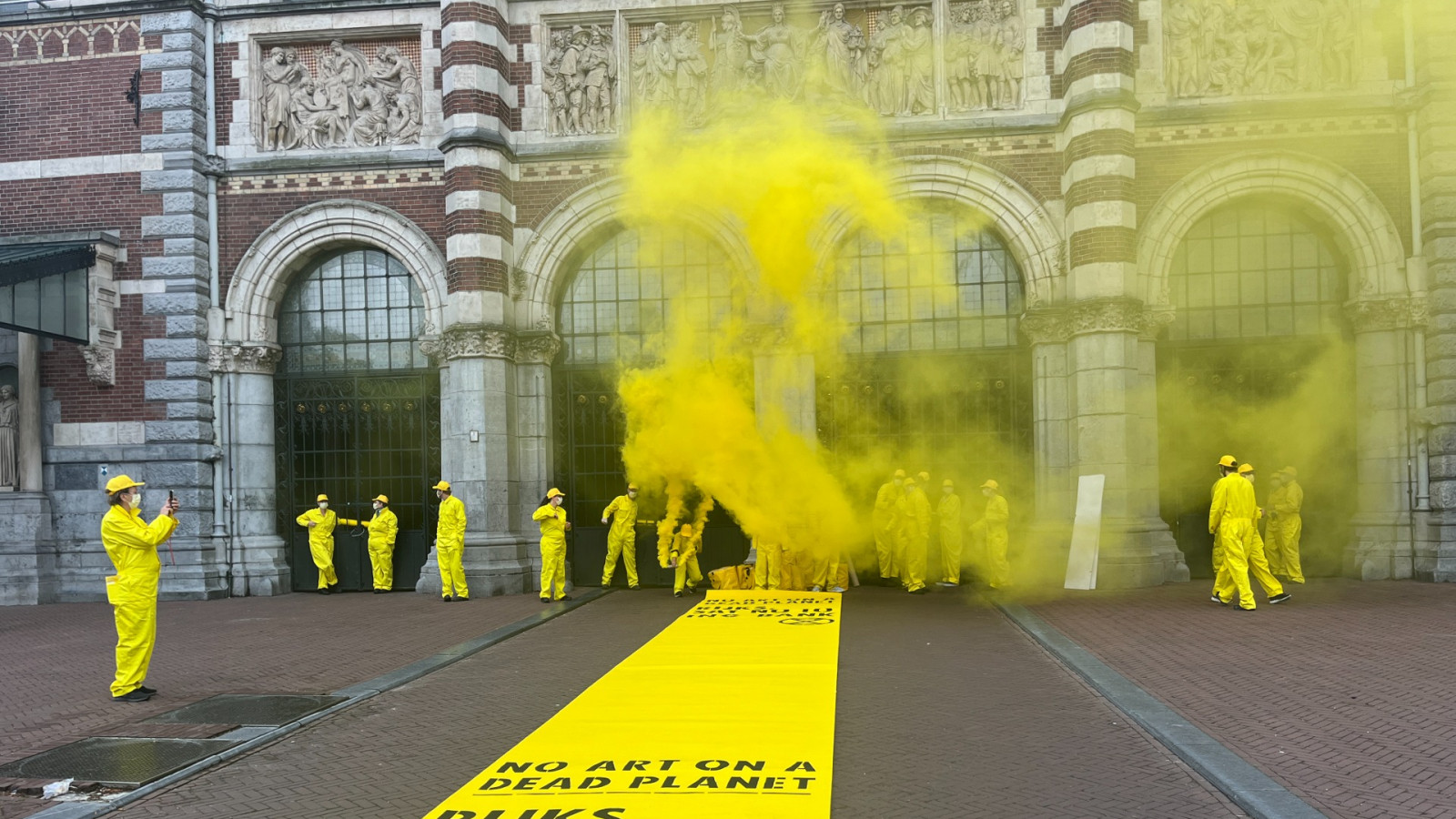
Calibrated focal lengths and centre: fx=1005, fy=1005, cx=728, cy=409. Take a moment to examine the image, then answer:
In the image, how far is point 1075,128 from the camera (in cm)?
1420

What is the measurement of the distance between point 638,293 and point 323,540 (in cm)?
628

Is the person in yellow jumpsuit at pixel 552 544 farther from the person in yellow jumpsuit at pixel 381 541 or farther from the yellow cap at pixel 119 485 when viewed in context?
the yellow cap at pixel 119 485

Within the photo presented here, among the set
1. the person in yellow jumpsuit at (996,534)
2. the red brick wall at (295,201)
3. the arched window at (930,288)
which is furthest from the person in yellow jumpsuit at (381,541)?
the person in yellow jumpsuit at (996,534)

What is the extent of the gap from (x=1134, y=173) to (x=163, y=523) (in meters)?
13.0

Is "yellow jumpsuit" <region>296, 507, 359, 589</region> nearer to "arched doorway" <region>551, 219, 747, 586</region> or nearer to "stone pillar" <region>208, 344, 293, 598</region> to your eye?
"stone pillar" <region>208, 344, 293, 598</region>

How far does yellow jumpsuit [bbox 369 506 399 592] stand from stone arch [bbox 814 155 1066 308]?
305 inches

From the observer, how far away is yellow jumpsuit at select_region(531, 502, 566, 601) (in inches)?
551

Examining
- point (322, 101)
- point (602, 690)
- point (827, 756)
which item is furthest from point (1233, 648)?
point (322, 101)

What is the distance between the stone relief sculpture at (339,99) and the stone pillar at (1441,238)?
1471 cm

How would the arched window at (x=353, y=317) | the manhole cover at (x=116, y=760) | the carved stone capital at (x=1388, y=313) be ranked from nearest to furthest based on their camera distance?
1. the manhole cover at (x=116, y=760)
2. the carved stone capital at (x=1388, y=313)
3. the arched window at (x=353, y=317)

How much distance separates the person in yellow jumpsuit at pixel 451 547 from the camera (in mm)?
14367

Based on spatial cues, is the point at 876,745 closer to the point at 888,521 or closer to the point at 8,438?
the point at 888,521

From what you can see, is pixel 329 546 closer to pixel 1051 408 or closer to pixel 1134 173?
pixel 1051 408

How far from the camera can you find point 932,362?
15523 mm
